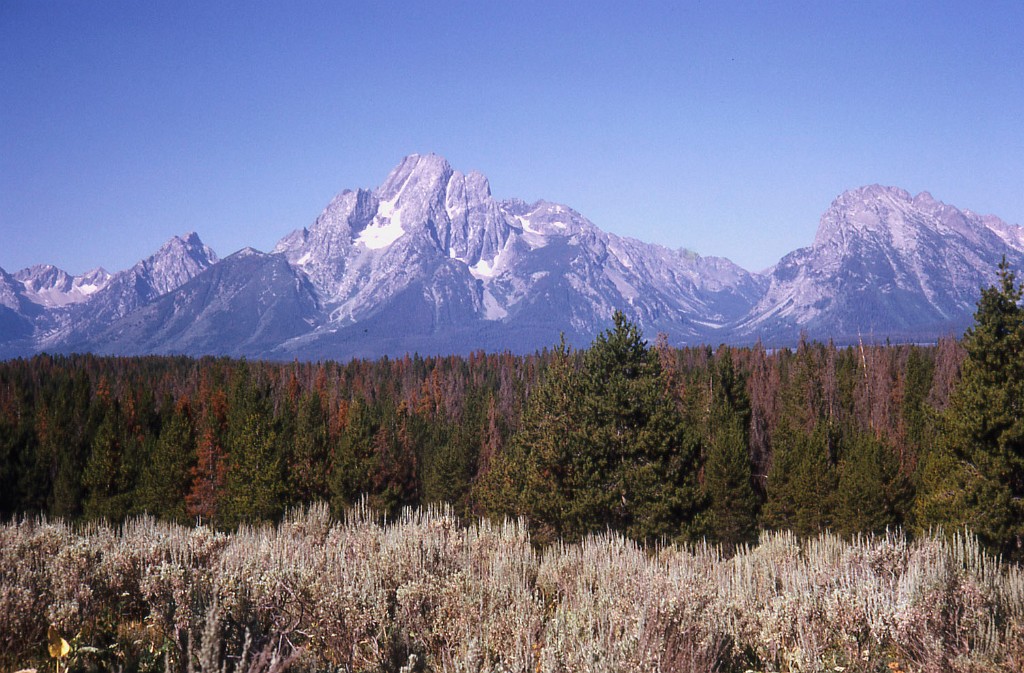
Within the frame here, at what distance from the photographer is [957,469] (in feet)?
107

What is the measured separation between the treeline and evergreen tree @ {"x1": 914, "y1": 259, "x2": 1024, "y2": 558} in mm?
82

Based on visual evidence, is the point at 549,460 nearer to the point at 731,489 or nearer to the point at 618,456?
the point at 618,456

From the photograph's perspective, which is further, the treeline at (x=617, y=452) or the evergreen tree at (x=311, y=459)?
the evergreen tree at (x=311, y=459)

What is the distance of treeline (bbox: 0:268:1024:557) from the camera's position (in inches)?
1261

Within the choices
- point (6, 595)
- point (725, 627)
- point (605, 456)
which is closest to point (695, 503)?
point (605, 456)

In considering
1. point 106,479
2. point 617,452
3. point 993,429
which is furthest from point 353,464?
point 993,429

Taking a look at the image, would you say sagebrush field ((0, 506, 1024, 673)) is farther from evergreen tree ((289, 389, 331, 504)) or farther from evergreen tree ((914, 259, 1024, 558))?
evergreen tree ((289, 389, 331, 504))

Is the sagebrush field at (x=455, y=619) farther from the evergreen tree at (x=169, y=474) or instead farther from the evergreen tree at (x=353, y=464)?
the evergreen tree at (x=169, y=474)

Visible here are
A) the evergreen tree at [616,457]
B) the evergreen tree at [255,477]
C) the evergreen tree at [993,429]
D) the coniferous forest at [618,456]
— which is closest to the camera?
the evergreen tree at [993,429]

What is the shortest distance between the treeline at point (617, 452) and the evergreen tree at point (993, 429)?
0.27ft

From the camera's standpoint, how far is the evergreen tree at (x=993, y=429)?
30.3 metres

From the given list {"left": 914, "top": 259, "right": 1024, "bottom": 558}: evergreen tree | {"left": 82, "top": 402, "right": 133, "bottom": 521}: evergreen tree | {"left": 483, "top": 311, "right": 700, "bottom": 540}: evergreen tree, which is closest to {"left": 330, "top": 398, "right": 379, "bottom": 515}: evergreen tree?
{"left": 82, "top": 402, "right": 133, "bottom": 521}: evergreen tree

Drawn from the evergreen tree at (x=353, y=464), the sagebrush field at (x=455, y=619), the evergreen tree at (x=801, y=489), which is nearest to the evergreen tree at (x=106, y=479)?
the evergreen tree at (x=353, y=464)

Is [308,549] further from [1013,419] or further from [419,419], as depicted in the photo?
[419,419]
